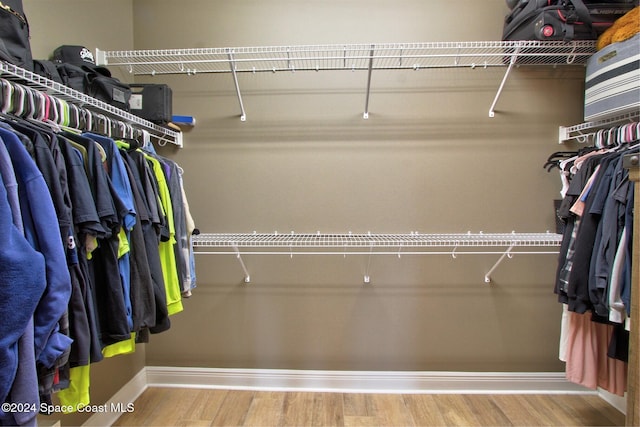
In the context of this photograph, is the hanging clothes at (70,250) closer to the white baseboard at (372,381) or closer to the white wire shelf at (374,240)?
the white wire shelf at (374,240)

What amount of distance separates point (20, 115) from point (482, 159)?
7.07 ft

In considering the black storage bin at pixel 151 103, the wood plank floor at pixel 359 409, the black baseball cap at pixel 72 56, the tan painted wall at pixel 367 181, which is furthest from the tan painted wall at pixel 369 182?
the black baseball cap at pixel 72 56

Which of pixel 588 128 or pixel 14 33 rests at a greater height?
pixel 14 33

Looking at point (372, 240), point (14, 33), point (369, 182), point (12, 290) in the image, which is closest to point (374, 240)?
point (372, 240)

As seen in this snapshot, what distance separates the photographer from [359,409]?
1.69m

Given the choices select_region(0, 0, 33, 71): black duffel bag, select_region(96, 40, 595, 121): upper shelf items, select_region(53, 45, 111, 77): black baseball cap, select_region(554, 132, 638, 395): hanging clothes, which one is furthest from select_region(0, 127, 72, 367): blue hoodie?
select_region(554, 132, 638, 395): hanging clothes

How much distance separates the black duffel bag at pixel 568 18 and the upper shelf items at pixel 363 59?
0.06m

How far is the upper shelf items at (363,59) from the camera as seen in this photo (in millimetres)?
1608

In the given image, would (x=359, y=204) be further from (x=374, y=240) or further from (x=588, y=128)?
(x=588, y=128)

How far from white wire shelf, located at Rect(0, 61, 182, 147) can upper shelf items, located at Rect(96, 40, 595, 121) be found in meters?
0.36

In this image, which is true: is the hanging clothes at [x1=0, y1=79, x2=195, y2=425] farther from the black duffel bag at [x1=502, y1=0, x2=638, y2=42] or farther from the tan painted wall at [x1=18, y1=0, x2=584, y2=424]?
the black duffel bag at [x1=502, y1=0, x2=638, y2=42]

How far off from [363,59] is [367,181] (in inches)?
28.3

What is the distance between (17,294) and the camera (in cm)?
69

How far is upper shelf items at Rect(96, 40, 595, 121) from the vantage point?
1.61 m
